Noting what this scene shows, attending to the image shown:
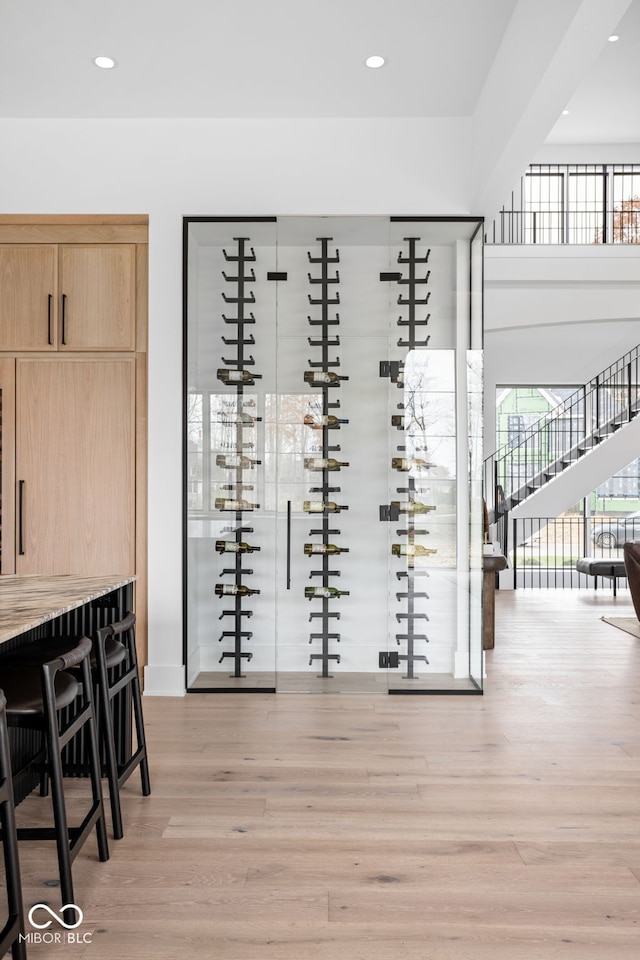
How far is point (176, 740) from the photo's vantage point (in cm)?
356

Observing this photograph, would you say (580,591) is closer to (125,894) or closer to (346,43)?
(346,43)

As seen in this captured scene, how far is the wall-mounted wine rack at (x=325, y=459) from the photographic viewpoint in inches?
181

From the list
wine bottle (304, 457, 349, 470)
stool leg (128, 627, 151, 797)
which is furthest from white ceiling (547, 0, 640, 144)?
stool leg (128, 627, 151, 797)

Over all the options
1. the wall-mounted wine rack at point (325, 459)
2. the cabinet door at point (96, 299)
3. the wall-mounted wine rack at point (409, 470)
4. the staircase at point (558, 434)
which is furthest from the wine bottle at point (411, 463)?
the staircase at point (558, 434)

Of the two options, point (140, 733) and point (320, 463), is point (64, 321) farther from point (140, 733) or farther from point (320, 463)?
point (140, 733)

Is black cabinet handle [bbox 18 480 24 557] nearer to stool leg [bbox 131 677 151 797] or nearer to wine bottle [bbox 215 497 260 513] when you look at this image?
wine bottle [bbox 215 497 260 513]

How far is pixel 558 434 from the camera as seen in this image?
1177 centimetres

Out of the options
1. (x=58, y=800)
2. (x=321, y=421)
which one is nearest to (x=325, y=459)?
(x=321, y=421)

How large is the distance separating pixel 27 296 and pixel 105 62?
1460mm

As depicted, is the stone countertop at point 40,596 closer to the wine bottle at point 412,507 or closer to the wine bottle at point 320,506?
the wine bottle at point 320,506

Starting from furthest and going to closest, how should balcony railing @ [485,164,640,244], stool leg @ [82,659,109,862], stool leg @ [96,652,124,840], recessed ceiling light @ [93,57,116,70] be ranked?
balcony railing @ [485,164,640,244], recessed ceiling light @ [93,57,116,70], stool leg @ [96,652,124,840], stool leg @ [82,659,109,862]

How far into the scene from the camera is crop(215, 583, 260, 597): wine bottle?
181 inches

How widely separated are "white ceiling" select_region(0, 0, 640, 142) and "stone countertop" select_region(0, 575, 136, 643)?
2716 millimetres

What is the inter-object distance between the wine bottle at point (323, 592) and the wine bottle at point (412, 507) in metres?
0.68
